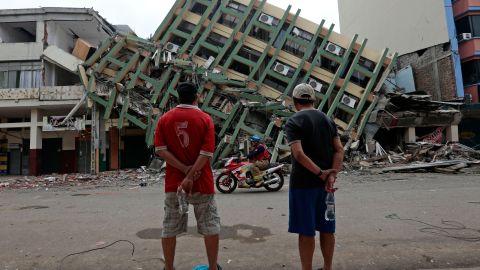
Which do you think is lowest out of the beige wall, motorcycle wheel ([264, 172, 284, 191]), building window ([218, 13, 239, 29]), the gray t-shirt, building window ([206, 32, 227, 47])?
motorcycle wheel ([264, 172, 284, 191])

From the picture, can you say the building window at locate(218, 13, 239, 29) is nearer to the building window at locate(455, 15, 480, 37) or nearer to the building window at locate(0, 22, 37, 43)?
the building window at locate(0, 22, 37, 43)

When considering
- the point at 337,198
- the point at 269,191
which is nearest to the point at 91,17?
the point at 269,191

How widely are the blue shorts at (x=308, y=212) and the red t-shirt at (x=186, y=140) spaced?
0.72 m

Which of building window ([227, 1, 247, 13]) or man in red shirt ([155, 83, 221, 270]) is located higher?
building window ([227, 1, 247, 13])

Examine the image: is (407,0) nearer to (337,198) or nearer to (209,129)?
(337,198)

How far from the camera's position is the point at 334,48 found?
18.8m

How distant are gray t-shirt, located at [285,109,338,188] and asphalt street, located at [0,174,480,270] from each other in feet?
3.53

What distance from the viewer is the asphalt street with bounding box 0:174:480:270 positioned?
3443mm

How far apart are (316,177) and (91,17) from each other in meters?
21.4

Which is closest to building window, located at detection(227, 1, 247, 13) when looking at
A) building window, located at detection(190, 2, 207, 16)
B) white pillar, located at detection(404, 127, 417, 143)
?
building window, located at detection(190, 2, 207, 16)

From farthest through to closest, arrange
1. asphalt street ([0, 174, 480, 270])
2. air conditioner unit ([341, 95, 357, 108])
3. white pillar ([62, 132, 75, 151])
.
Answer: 1. white pillar ([62, 132, 75, 151])
2. air conditioner unit ([341, 95, 357, 108])
3. asphalt street ([0, 174, 480, 270])

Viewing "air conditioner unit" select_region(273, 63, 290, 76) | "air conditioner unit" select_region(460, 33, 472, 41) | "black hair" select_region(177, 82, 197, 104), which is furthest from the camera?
"air conditioner unit" select_region(460, 33, 472, 41)

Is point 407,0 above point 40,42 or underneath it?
above

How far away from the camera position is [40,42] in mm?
20281
